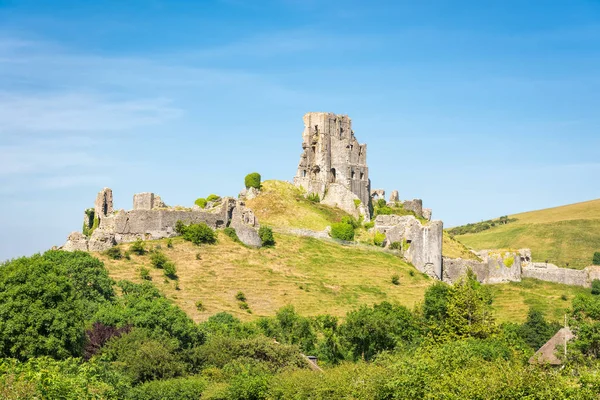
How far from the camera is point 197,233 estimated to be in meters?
88.6

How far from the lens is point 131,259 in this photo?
82.9m

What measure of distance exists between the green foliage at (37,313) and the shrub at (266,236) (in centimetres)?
3444

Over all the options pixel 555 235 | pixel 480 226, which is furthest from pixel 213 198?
pixel 480 226

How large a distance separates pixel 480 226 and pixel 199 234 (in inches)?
3967

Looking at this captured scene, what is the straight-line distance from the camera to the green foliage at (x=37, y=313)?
51781 millimetres

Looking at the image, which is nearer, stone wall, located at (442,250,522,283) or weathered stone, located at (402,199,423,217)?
stone wall, located at (442,250,522,283)

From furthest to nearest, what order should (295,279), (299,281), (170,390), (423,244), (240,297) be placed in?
(423,244), (295,279), (299,281), (240,297), (170,390)

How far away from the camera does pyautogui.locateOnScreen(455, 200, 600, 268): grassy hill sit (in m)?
139

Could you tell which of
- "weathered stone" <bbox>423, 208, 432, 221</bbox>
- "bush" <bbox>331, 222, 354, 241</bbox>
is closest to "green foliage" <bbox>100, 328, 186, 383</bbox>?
"bush" <bbox>331, 222, 354, 241</bbox>

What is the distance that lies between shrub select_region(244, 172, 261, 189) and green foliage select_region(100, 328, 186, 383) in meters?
46.1

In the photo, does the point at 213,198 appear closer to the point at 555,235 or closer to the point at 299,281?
the point at 299,281

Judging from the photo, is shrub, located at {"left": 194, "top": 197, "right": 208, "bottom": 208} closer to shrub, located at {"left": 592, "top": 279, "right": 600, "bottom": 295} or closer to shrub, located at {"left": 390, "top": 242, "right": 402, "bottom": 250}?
shrub, located at {"left": 390, "top": 242, "right": 402, "bottom": 250}

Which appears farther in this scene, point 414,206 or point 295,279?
point 414,206

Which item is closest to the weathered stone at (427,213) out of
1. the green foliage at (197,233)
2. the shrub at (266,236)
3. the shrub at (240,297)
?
the shrub at (266,236)
